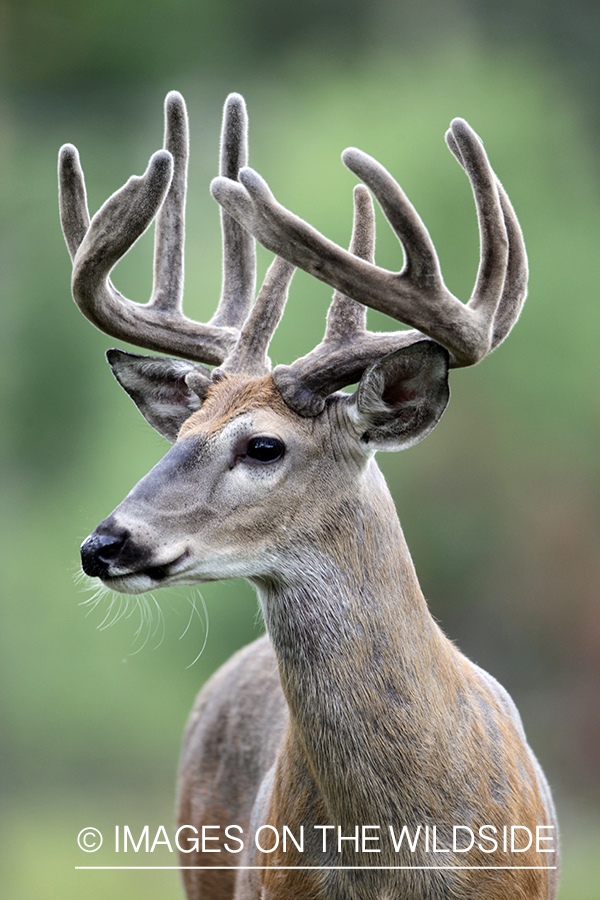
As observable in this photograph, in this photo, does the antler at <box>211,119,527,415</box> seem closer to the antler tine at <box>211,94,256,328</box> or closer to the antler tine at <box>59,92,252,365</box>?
the antler tine at <box>59,92,252,365</box>

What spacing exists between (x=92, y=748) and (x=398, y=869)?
11.5m

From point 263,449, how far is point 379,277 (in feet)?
1.94

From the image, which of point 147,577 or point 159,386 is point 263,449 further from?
A: point 159,386

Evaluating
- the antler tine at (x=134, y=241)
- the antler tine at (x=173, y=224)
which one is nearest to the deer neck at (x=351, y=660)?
the antler tine at (x=134, y=241)

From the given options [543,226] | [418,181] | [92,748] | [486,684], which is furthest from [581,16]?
[486,684]

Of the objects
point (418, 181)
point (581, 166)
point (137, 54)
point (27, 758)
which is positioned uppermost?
point (137, 54)

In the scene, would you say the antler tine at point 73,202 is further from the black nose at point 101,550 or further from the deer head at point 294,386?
the black nose at point 101,550

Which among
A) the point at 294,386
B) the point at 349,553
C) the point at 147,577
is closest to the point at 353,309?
the point at 294,386

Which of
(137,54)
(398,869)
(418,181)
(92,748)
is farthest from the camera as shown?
(137,54)

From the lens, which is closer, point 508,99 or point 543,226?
point 543,226

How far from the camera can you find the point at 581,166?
53.0 ft

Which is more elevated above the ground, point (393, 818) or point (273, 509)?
point (273, 509)

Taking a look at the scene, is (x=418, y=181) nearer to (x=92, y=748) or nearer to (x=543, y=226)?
(x=543, y=226)

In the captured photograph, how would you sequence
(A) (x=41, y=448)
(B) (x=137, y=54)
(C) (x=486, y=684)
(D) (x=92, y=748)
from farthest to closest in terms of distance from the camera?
1. (B) (x=137, y=54)
2. (A) (x=41, y=448)
3. (D) (x=92, y=748)
4. (C) (x=486, y=684)
